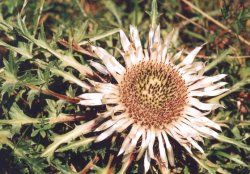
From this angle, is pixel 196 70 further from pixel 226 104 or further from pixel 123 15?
pixel 123 15

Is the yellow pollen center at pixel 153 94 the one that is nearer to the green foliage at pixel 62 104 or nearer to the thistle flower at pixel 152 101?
the thistle flower at pixel 152 101

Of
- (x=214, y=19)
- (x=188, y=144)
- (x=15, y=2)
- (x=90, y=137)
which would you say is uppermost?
(x=15, y=2)

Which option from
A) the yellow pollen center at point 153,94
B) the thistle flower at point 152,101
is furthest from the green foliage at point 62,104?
the yellow pollen center at point 153,94

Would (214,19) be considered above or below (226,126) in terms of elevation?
above

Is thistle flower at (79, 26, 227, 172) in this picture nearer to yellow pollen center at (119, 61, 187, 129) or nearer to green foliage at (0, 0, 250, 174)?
yellow pollen center at (119, 61, 187, 129)

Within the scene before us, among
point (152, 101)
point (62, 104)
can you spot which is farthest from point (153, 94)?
point (62, 104)

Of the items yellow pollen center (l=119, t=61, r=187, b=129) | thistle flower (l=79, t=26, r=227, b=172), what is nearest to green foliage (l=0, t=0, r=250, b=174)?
thistle flower (l=79, t=26, r=227, b=172)

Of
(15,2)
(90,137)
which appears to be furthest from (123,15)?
(90,137)
